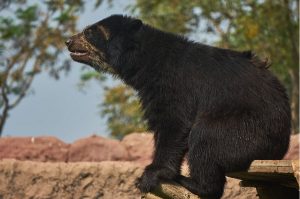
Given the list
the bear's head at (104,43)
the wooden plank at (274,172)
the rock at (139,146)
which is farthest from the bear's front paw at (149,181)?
the rock at (139,146)

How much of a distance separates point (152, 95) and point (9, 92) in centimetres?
1443

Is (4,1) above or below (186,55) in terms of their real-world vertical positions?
above

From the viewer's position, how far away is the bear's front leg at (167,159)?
4711 mm

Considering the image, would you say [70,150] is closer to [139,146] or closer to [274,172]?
[139,146]

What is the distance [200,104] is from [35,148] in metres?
3.95

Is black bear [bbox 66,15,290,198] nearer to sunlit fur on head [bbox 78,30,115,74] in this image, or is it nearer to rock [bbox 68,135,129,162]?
sunlit fur on head [bbox 78,30,115,74]

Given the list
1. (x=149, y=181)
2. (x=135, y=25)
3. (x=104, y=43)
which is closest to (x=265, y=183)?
(x=149, y=181)

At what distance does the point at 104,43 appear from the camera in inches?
219

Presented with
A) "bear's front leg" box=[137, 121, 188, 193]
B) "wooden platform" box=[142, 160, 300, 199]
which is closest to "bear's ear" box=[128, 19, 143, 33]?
"bear's front leg" box=[137, 121, 188, 193]

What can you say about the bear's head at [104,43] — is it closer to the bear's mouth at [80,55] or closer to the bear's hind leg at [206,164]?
the bear's mouth at [80,55]

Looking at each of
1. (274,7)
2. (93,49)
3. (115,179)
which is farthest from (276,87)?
(274,7)

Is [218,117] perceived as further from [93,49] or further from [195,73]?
[93,49]

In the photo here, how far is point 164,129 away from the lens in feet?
15.9

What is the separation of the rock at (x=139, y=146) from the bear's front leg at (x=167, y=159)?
3571 mm
